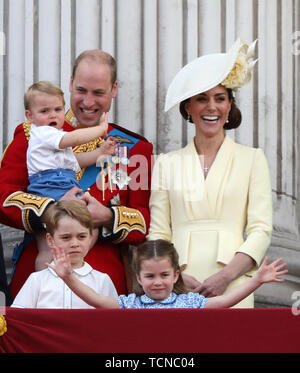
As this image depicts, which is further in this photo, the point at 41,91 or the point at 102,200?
the point at 102,200

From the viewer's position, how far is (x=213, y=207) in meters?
5.19

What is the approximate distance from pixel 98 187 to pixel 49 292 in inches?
32.7

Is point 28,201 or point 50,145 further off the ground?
point 50,145

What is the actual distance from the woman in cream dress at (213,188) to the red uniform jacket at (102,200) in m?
0.09

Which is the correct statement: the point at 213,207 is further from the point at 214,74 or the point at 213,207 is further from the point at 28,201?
the point at 28,201

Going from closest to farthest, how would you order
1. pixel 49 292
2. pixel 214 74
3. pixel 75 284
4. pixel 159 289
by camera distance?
1. pixel 75 284
2. pixel 159 289
3. pixel 49 292
4. pixel 214 74

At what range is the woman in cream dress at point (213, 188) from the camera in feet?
16.6

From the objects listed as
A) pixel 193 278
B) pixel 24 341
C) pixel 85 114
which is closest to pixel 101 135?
pixel 85 114

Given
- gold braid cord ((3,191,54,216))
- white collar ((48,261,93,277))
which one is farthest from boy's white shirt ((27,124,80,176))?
white collar ((48,261,93,277))

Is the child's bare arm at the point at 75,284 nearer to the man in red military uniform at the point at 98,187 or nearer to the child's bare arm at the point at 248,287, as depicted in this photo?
the child's bare arm at the point at 248,287

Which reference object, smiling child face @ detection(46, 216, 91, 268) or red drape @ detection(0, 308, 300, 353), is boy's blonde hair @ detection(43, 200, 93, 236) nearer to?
smiling child face @ detection(46, 216, 91, 268)

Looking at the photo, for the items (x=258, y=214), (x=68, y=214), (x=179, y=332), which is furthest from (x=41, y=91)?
(x=179, y=332)

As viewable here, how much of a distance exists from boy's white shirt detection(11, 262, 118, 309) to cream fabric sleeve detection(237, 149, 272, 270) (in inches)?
27.3

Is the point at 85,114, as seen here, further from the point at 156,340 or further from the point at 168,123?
the point at 156,340
